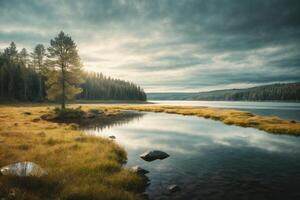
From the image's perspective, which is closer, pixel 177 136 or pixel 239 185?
pixel 239 185

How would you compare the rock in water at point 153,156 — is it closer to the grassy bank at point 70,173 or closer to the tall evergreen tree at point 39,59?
the grassy bank at point 70,173

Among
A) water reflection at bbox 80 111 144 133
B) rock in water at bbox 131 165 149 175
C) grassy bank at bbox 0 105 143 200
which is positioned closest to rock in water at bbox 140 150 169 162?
grassy bank at bbox 0 105 143 200

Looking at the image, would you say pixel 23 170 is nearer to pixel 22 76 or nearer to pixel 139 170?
pixel 139 170

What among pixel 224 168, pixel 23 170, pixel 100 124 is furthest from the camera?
pixel 100 124

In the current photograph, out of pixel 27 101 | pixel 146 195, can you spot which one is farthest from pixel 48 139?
pixel 27 101

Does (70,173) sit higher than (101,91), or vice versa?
(101,91)

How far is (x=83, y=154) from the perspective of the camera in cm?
1534

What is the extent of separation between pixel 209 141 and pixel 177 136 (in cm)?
444

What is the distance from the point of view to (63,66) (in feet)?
151

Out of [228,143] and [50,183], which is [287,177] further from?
[50,183]

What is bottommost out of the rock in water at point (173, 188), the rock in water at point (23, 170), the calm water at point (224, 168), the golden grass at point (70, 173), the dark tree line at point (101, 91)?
the calm water at point (224, 168)

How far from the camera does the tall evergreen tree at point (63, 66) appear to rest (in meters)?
45.3

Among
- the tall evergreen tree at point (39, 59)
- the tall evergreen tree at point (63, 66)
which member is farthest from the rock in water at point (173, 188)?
the tall evergreen tree at point (39, 59)


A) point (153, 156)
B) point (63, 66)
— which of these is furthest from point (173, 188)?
point (63, 66)
